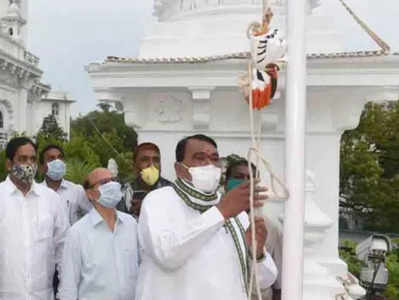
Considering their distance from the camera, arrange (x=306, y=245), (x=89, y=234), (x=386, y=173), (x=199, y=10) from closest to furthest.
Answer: (x=89, y=234)
(x=306, y=245)
(x=199, y=10)
(x=386, y=173)

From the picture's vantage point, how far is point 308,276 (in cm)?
341

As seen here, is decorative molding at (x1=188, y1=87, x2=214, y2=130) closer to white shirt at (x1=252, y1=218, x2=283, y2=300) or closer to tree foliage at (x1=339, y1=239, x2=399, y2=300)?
white shirt at (x1=252, y1=218, x2=283, y2=300)

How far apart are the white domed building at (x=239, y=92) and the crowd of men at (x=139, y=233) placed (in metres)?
0.52

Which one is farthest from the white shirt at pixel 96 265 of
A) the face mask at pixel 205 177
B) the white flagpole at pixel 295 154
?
the white flagpole at pixel 295 154

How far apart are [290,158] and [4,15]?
38282mm

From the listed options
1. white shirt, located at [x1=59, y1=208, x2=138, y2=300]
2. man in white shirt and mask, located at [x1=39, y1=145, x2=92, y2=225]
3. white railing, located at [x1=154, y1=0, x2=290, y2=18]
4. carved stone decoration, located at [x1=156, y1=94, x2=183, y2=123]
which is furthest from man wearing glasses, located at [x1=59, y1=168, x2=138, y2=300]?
white railing, located at [x1=154, y1=0, x2=290, y2=18]

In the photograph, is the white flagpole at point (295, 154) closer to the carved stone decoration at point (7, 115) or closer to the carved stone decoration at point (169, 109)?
the carved stone decoration at point (169, 109)

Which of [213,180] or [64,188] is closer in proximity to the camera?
[213,180]

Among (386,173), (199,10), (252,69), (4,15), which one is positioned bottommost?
(386,173)

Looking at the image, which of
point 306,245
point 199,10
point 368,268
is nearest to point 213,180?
point 306,245

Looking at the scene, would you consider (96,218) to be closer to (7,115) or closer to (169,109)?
(169,109)

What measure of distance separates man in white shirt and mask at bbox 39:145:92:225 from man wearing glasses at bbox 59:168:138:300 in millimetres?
1245

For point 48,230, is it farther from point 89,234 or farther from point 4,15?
point 4,15

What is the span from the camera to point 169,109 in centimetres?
408
